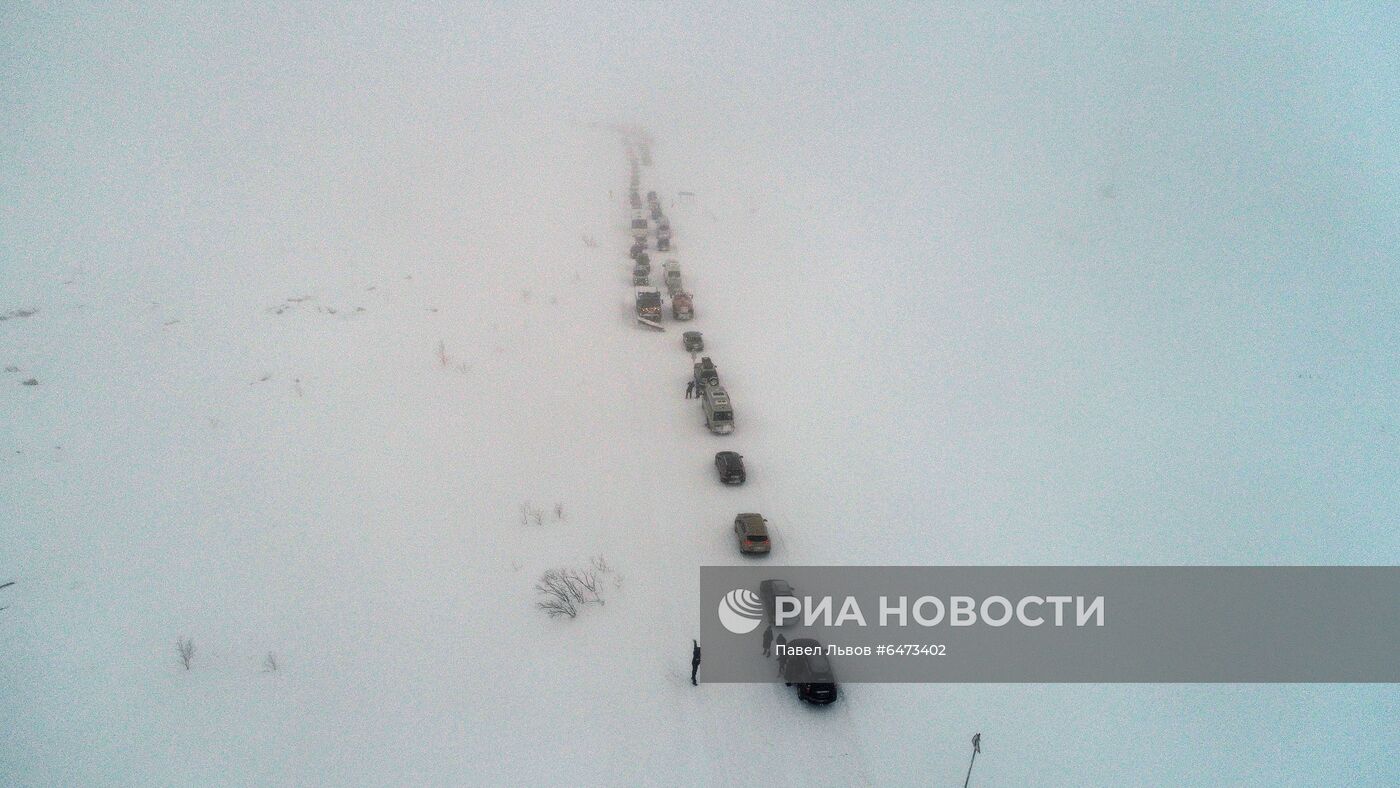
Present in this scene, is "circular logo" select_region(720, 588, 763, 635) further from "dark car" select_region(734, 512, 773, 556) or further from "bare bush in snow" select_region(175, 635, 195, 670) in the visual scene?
"bare bush in snow" select_region(175, 635, 195, 670)

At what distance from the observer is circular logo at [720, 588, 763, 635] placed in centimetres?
1592

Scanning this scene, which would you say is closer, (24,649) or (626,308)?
(24,649)

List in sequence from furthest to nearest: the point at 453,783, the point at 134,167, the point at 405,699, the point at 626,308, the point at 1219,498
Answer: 1. the point at 134,167
2. the point at 626,308
3. the point at 1219,498
4. the point at 405,699
5. the point at 453,783

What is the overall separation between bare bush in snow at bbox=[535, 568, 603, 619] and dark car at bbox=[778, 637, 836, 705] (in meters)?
5.05

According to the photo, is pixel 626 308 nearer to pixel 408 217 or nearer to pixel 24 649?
pixel 408 217

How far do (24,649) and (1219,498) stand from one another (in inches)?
1296

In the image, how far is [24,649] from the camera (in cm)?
1412

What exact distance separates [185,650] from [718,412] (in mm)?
16252

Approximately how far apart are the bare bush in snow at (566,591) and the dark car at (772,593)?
4.17 meters

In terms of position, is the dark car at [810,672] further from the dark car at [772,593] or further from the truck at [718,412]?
the truck at [718,412]

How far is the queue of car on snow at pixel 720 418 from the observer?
14.0 metres

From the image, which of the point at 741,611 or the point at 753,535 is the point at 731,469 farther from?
the point at 741,611

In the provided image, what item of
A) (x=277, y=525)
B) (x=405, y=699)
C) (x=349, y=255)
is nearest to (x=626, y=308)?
(x=349, y=255)

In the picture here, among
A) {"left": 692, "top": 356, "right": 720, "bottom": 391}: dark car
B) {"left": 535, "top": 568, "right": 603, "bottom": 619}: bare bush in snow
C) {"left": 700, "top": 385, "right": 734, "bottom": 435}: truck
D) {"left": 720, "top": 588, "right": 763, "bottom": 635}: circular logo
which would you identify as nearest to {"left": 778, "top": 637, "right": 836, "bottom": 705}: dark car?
{"left": 720, "top": 588, "right": 763, "bottom": 635}: circular logo
